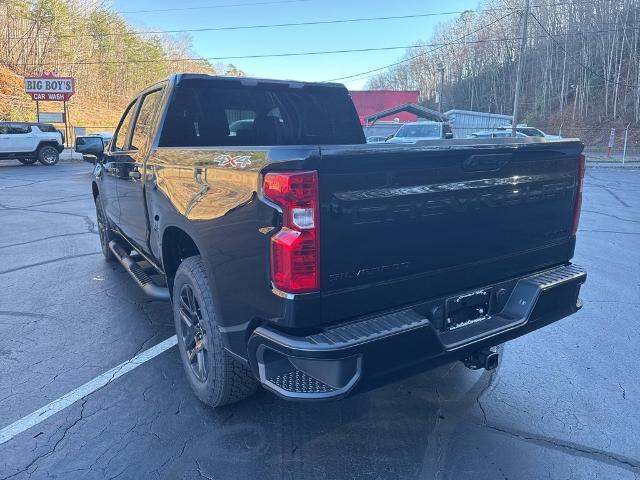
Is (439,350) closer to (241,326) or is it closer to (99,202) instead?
(241,326)

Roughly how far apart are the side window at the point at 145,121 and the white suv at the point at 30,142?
812 inches

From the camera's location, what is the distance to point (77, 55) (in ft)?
169

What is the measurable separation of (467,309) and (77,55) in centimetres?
5888

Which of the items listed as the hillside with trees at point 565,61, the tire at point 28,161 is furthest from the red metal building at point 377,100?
the tire at point 28,161

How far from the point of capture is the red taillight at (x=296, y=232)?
2.06 meters

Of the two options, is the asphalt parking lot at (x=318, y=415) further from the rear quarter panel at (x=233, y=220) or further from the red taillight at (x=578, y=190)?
the red taillight at (x=578, y=190)

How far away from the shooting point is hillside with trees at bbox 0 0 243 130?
43.0 metres

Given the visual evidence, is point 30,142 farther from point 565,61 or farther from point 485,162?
point 565,61

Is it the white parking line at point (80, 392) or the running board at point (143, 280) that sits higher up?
the running board at point (143, 280)

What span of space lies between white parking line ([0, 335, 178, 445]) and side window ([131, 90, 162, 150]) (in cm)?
165

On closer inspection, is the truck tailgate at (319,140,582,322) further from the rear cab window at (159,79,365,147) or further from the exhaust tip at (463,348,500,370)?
the rear cab window at (159,79,365,147)

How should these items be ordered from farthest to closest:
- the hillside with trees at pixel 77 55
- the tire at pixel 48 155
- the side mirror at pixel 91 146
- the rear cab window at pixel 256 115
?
1. the hillside with trees at pixel 77 55
2. the tire at pixel 48 155
3. the side mirror at pixel 91 146
4. the rear cab window at pixel 256 115

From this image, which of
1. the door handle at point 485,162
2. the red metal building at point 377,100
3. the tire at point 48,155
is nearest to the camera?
the door handle at point 485,162

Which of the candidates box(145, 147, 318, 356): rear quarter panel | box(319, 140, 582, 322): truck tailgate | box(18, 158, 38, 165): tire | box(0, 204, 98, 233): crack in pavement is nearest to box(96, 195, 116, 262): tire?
box(0, 204, 98, 233): crack in pavement
